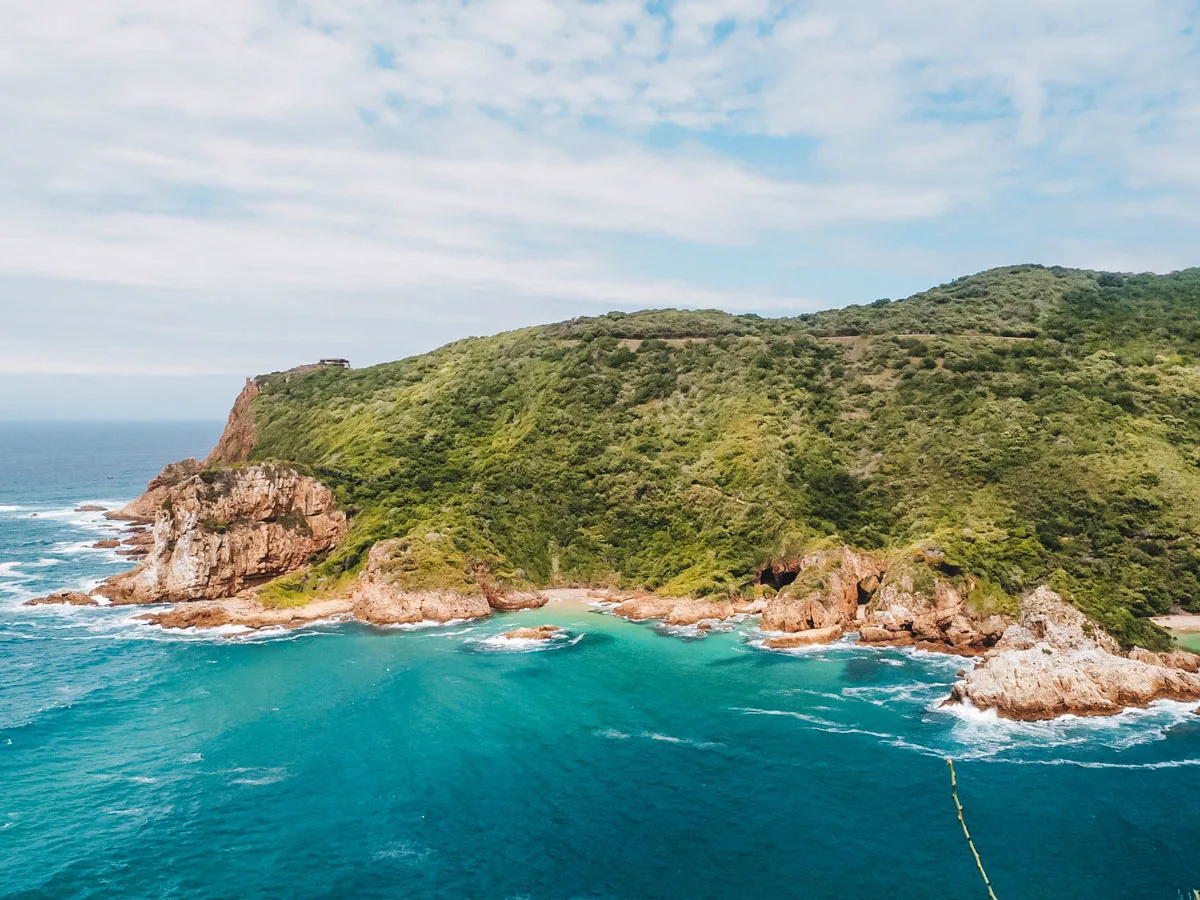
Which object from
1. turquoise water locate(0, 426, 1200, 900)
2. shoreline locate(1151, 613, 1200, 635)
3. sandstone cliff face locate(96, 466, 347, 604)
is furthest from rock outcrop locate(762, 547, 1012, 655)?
sandstone cliff face locate(96, 466, 347, 604)

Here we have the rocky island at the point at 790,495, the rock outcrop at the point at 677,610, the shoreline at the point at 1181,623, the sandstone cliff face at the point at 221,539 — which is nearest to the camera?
the shoreline at the point at 1181,623

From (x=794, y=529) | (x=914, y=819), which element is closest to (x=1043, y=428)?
(x=794, y=529)

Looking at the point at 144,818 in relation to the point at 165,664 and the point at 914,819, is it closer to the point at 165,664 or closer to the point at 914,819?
the point at 165,664

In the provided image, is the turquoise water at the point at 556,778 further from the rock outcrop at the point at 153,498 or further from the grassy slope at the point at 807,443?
the rock outcrop at the point at 153,498

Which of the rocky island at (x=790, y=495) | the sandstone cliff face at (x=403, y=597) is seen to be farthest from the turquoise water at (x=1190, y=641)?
the sandstone cliff face at (x=403, y=597)

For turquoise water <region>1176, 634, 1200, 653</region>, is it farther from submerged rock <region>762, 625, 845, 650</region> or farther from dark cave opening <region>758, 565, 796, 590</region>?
dark cave opening <region>758, 565, 796, 590</region>

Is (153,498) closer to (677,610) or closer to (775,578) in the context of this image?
(677,610)

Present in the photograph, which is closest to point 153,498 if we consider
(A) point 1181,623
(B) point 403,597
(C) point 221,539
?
(C) point 221,539
